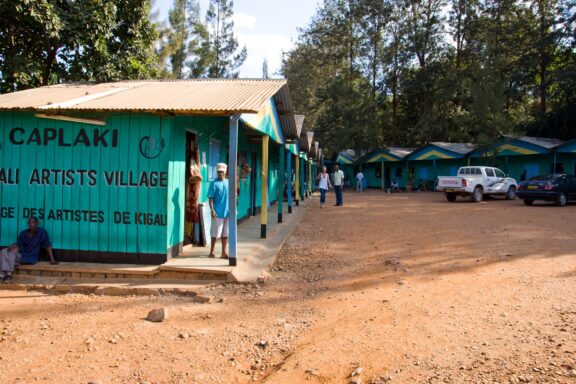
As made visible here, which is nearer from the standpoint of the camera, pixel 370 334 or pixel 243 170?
pixel 370 334

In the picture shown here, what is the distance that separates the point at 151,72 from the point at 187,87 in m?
8.58

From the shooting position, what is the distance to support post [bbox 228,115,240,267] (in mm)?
6516

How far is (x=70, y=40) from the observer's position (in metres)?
12.8

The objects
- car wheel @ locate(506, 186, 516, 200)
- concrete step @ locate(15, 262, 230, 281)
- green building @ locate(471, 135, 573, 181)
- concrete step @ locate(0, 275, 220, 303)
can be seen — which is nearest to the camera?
concrete step @ locate(0, 275, 220, 303)

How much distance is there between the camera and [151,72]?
16.2 meters

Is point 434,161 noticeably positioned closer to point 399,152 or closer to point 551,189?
point 399,152

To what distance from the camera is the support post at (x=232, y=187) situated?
A: 652 cm

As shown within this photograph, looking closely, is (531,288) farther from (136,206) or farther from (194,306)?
(136,206)

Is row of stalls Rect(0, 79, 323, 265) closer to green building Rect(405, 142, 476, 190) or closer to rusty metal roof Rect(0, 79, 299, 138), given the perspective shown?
rusty metal roof Rect(0, 79, 299, 138)

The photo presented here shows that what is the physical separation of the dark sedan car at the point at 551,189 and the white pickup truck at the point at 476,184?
80.4 inches

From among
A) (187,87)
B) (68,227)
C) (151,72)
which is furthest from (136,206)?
(151,72)

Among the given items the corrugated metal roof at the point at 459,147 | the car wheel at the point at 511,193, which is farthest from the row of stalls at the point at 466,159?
the car wheel at the point at 511,193

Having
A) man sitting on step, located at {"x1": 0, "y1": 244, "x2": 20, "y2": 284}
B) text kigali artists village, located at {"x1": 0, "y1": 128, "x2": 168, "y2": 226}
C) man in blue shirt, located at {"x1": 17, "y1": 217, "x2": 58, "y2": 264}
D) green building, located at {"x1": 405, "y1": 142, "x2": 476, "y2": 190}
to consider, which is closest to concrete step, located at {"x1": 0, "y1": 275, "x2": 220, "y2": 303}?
man sitting on step, located at {"x1": 0, "y1": 244, "x2": 20, "y2": 284}

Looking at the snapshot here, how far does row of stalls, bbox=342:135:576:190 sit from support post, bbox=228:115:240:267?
69.9 ft
